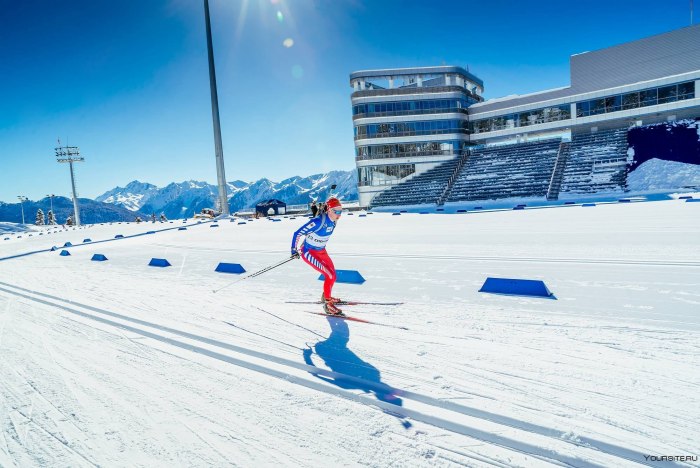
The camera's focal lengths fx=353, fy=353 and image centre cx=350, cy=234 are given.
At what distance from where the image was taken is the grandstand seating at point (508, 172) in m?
32.2

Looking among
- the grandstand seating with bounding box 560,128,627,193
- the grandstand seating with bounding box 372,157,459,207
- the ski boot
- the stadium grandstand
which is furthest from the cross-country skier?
the grandstand seating with bounding box 372,157,459,207

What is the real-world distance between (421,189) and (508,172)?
9306 millimetres

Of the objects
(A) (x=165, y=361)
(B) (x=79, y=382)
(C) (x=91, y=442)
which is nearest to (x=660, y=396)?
(C) (x=91, y=442)

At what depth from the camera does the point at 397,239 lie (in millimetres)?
12602

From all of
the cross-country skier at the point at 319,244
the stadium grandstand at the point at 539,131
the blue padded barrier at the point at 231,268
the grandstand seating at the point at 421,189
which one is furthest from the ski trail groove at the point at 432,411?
the grandstand seating at the point at 421,189

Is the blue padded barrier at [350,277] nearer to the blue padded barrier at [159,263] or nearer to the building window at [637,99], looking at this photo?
the blue padded barrier at [159,263]

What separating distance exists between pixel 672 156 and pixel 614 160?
13.1ft

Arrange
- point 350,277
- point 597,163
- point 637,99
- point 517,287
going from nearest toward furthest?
point 517,287 → point 350,277 → point 597,163 → point 637,99

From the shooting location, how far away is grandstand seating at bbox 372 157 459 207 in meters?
38.7

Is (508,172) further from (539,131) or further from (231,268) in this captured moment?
(231,268)

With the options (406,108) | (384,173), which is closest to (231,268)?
(384,173)

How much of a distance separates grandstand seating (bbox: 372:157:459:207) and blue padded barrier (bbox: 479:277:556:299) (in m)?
32.3

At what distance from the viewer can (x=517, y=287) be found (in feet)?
17.5

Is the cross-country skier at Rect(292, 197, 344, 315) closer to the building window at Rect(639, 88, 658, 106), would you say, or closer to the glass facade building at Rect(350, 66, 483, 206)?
the glass facade building at Rect(350, 66, 483, 206)
